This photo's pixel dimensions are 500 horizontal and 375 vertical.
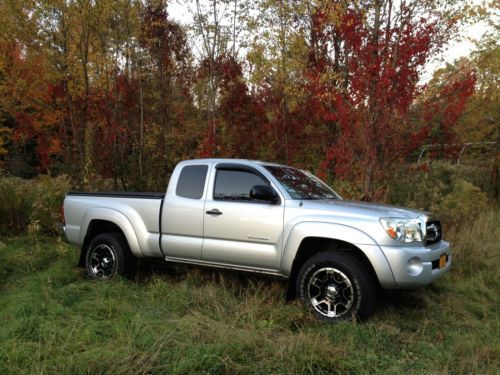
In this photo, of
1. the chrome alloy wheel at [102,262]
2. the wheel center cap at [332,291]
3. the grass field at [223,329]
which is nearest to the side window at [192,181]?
the grass field at [223,329]

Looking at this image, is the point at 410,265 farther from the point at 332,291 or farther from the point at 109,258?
the point at 109,258

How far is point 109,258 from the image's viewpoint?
19.9 ft

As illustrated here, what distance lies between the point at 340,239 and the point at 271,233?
79 centimetres

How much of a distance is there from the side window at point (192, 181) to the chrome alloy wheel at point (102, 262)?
1380mm

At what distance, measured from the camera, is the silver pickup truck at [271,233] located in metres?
4.31

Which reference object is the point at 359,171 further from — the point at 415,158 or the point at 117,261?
the point at 415,158

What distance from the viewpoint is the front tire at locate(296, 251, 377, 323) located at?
14.1ft

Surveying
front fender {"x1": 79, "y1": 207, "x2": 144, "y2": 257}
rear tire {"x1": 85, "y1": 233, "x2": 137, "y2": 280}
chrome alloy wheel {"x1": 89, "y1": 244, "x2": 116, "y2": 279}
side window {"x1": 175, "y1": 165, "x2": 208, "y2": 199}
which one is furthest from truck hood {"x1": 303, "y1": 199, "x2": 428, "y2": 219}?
chrome alloy wheel {"x1": 89, "y1": 244, "x2": 116, "y2": 279}

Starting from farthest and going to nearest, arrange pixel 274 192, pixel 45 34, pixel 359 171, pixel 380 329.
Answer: pixel 45 34 < pixel 359 171 < pixel 274 192 < pixel 380 329

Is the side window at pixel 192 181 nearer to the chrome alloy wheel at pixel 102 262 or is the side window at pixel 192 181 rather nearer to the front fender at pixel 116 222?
the front fender at pixel 116 222

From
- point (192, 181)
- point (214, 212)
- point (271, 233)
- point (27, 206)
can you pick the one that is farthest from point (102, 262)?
point (27, 206)

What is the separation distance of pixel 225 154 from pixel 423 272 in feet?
27.8

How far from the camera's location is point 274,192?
495cm

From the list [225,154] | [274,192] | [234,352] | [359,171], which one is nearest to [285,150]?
[225,154]
